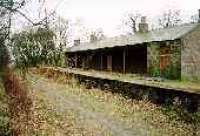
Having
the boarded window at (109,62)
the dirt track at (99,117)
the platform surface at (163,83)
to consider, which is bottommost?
the dirt track at (99,117)

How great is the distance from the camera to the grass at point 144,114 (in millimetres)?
12367

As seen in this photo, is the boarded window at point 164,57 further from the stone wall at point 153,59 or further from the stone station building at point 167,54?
the stone wall at point 153,59

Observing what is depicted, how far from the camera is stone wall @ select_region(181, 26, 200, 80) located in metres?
25.6

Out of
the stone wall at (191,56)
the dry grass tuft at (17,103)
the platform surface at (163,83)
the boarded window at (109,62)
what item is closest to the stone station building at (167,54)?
the stone wall at (191,56)

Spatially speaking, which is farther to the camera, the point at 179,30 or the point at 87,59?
the point at 87,59

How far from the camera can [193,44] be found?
86.8 feet

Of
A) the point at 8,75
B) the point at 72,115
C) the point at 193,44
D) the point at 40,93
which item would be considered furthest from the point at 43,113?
the point at 193,44

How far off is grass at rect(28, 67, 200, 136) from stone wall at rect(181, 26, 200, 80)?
758 centimetres

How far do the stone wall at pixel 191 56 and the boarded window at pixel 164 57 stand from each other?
1.18 metres

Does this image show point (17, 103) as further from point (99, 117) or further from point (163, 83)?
point (163, 83)

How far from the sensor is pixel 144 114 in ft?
48.4

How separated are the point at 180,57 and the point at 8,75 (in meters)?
13.2

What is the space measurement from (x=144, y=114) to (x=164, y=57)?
12.6m

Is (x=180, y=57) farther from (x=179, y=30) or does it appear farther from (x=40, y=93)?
(x=40, y=93)
